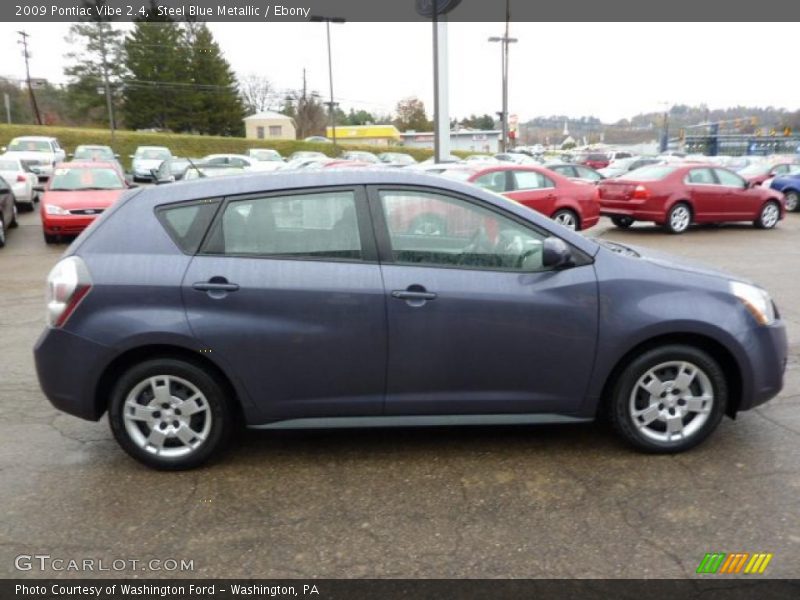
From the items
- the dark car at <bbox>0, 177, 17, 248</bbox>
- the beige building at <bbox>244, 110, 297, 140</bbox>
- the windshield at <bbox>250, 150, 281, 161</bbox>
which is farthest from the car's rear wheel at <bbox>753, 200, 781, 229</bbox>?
the beige building at <bbox>244, 110, 297, 140</bbox>

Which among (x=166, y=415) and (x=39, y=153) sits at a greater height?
(x=39, y=153)

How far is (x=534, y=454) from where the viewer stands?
3957 mm

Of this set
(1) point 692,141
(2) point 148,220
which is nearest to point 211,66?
(1) point 692,141

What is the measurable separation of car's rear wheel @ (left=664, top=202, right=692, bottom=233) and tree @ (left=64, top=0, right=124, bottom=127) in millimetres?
52685

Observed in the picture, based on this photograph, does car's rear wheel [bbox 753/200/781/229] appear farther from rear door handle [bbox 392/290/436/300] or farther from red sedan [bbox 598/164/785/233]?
rear door handle [bbox 392/290/436/300]

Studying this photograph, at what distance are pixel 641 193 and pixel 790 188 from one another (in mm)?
8715

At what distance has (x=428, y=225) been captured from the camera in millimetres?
3768

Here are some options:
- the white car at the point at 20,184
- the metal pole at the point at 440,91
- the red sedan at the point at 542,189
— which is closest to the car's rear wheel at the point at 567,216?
the red sedan at the point at 542,189

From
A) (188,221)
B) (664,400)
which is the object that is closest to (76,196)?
(188,221)

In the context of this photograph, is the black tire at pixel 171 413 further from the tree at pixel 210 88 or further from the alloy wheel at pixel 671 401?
the tree at pixel 210 88

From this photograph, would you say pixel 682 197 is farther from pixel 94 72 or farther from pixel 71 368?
pixel 94 72

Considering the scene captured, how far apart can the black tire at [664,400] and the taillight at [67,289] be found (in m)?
3.01

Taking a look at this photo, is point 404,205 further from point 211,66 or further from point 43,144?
point 211,66
